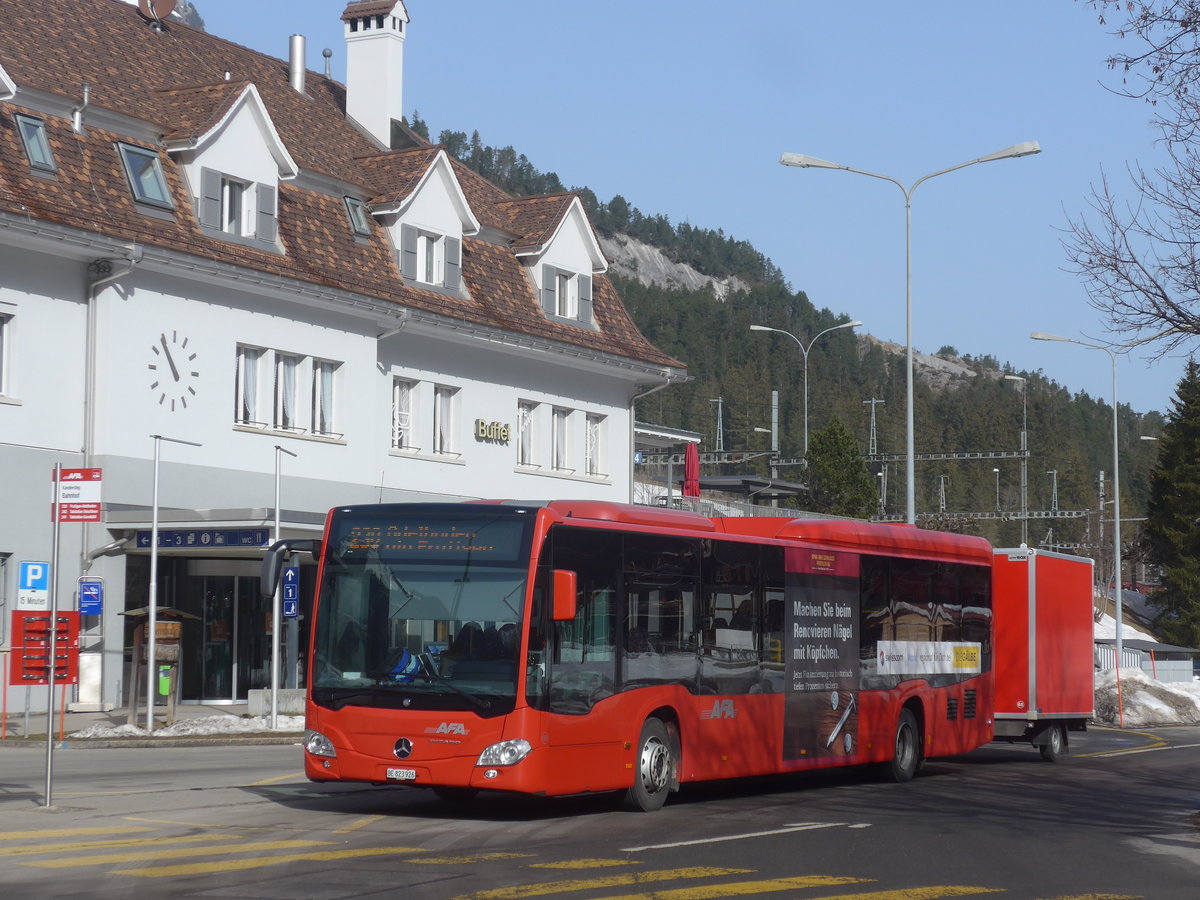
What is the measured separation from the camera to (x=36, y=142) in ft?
94.4

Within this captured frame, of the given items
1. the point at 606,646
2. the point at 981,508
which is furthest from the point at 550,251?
the point at 981,508

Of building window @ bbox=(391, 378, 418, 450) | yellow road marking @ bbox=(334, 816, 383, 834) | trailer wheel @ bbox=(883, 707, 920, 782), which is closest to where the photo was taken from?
yellow road marking @ bbox=(334, 816, 383, 834)

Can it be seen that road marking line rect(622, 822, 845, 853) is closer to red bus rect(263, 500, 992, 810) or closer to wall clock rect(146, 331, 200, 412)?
red bus rect(263, 500, 992, 810)

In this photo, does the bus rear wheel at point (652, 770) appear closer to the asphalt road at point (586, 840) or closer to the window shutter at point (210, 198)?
the asphalt road at point (586, 840)

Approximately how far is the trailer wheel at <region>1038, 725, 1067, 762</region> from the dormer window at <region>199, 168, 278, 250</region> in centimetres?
1726

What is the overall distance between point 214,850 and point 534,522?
383cm

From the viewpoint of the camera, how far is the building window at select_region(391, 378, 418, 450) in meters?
36.6

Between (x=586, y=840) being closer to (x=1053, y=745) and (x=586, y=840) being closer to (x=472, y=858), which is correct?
(x=472, y=858)

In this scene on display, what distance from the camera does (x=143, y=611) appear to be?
26.7 meters

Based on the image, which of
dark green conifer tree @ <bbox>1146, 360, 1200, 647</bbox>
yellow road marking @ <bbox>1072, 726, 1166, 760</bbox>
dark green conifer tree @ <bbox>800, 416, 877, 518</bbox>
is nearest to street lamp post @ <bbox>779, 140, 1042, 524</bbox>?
yellow road marking @ <bbox>1072, 726, 1166, 760</bbox>

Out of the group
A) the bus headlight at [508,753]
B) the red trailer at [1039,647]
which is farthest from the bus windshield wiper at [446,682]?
the red trailer at [1039,647]

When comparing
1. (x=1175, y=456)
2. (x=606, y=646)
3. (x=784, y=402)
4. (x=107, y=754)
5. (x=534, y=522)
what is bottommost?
(x=107, y=754)

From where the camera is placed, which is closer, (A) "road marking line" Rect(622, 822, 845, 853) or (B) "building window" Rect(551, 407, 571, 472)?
Answer: (A) "road marking line" Rect(622, 822, 845, 853)

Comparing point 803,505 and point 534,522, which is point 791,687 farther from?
point 803,505
